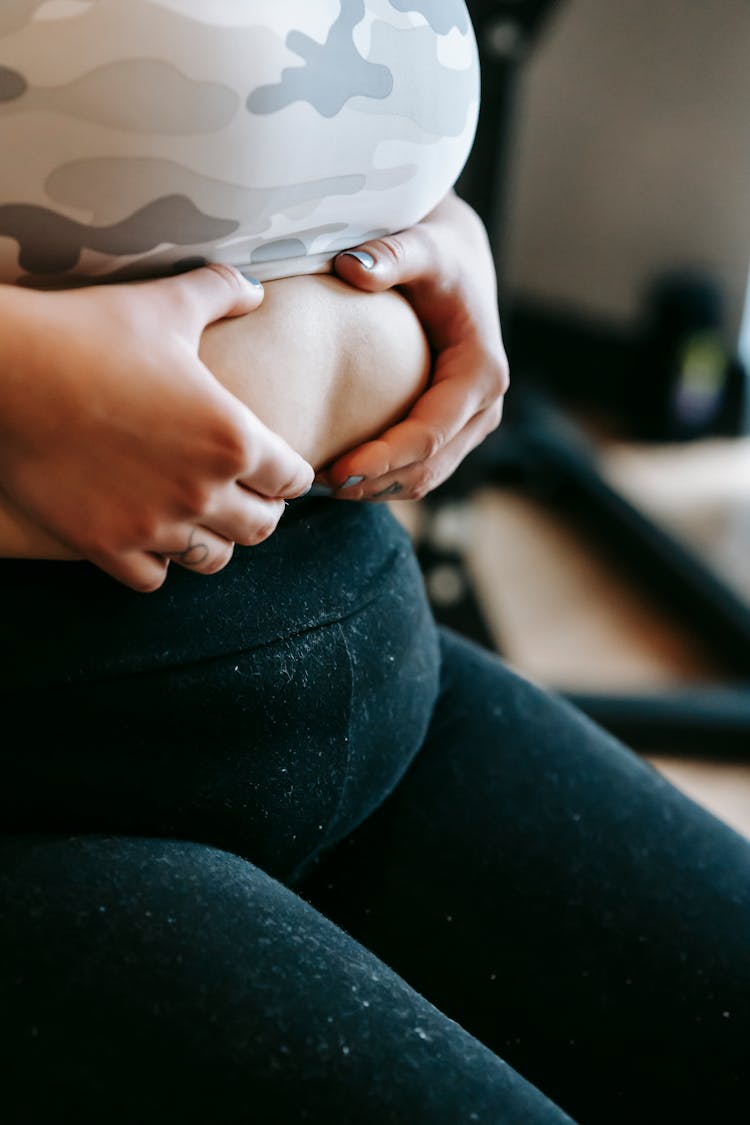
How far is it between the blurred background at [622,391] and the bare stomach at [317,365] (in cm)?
103

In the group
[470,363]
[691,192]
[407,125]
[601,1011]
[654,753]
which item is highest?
[407,125]

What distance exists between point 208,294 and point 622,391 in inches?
96.8

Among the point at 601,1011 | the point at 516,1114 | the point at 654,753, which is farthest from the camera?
the point at 654,753

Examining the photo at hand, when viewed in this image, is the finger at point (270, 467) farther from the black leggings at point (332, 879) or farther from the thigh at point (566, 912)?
the thigh at point (566, 912)

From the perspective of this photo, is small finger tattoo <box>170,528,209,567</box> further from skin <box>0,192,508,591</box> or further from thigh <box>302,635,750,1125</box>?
thigh <box>302,635,750,1125</box>

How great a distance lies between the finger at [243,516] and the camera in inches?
20.2

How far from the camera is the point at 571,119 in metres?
2.66

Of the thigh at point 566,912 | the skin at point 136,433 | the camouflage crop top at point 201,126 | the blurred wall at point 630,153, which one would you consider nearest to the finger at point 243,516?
the skin at point 136,433

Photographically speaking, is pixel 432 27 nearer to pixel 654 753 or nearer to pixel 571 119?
pixel 654 753

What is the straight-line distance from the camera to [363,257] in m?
0.58

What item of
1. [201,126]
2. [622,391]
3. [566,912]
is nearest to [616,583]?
[622,391]

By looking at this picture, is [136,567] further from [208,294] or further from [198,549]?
[208,294]

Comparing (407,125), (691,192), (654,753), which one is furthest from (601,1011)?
(691,192)

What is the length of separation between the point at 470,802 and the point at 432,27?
1.48 ft
